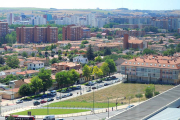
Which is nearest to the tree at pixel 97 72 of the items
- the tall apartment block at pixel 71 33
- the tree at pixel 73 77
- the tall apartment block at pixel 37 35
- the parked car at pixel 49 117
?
the tree at pixel 73 77

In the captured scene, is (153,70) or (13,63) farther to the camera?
(13,63)

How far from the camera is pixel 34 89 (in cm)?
1186

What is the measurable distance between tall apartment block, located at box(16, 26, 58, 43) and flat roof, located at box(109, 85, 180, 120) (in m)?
22.2

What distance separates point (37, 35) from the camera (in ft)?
101

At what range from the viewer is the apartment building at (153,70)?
13.4 m

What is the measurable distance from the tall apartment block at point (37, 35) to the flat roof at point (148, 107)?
2225cm

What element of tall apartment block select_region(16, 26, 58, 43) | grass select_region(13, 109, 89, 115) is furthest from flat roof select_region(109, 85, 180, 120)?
tall apartment block select_region(16, 26, 58, 43)

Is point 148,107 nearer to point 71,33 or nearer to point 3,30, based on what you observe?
point 71,33

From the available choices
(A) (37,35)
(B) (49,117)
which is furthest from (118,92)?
(A) (37,35)

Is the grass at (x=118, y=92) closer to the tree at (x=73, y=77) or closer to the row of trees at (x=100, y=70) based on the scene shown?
the tree at (x=73, y=77)

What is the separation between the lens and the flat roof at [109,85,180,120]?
727 centimetres

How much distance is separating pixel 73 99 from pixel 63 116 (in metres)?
2.23

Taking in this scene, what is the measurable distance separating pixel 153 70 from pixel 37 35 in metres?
18.4

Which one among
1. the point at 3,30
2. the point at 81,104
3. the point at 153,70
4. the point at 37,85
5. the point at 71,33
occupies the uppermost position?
the point at 3,30
